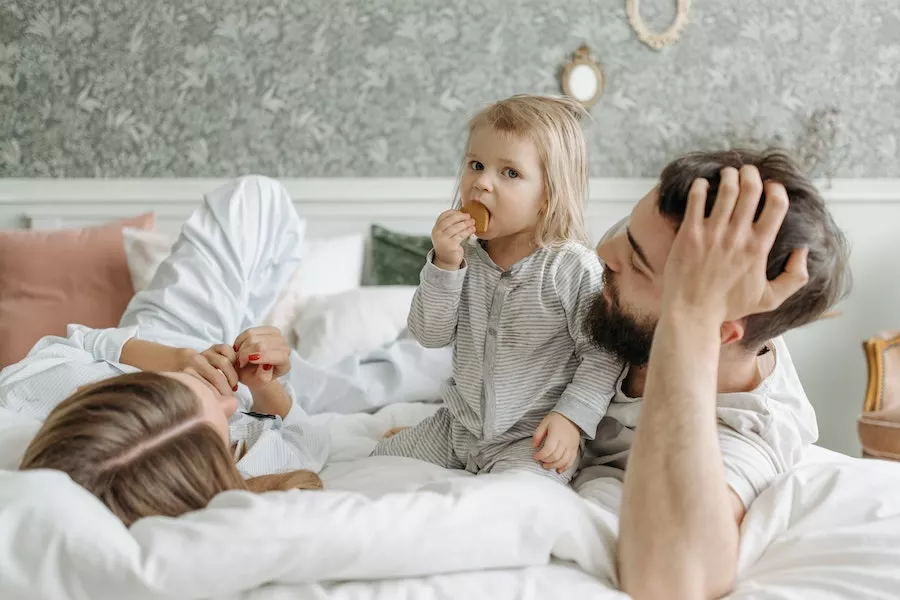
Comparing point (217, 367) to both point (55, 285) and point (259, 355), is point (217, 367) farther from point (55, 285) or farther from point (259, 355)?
point (55, 285)

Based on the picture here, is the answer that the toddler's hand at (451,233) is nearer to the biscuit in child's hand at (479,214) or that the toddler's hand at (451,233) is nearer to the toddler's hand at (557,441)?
the biscuit in child's hand at (479,214)

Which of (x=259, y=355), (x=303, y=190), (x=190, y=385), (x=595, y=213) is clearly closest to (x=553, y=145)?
(x=259, y=355)

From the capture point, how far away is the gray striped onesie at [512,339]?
1456 mm

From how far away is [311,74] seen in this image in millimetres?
3061

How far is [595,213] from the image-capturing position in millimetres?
3100

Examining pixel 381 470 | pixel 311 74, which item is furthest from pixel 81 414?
pixel 311 74

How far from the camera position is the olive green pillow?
111 inches

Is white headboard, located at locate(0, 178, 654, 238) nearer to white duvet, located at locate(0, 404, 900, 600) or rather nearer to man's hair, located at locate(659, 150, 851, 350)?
man's hair, located at locate(659, 150, 851, 350)

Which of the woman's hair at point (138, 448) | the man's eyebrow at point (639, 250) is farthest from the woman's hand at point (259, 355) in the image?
the man's eyebrow at point (639, 250)

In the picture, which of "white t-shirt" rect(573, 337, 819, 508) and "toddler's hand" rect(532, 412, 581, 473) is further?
"toddler's hand" rect(532, 412, 581, 473)

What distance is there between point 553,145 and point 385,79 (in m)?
1.73

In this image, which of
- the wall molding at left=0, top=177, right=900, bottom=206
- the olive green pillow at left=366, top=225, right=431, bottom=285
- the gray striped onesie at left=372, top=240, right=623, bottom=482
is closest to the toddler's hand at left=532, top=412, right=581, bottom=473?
the gray striped onesie at left=372, top=240, right=623, bottom=482

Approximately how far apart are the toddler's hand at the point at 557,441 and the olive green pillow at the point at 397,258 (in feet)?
4.90

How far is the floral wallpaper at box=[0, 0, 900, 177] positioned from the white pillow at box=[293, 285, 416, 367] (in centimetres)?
81
